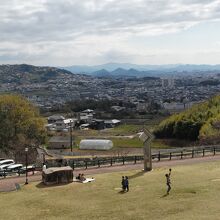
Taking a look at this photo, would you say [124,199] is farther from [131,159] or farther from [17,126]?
[17,126]

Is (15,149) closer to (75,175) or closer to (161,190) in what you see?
(75,175)

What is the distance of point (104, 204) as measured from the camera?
2820cm

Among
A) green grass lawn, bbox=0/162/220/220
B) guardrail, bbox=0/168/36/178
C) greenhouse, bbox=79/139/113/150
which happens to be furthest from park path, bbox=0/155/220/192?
greenhouse, bbox=79/139/113/150

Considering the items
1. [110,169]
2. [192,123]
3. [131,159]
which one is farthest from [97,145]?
[110,169]

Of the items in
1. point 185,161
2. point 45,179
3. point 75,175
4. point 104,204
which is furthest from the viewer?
point 185,161

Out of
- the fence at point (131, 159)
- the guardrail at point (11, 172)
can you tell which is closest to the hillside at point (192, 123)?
the fence at point (131, 159)

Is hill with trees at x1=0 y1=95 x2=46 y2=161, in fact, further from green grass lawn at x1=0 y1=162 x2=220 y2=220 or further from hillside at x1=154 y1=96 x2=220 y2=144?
green grass lawn at x1=0 y1=162 x2=220 y2=220

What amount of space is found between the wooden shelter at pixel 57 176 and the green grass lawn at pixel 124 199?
751mm

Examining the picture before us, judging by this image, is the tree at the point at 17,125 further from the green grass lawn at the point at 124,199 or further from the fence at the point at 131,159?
the green grass lawn at the point at 124,199

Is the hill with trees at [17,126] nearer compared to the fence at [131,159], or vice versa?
the fence at [131,159]

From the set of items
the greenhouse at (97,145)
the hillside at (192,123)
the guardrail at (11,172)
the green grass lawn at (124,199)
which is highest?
the green grass lawn at (124,199)

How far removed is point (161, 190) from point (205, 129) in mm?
47654

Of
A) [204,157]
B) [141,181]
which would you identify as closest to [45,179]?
[141,181]

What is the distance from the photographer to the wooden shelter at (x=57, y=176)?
3520 centimetres
